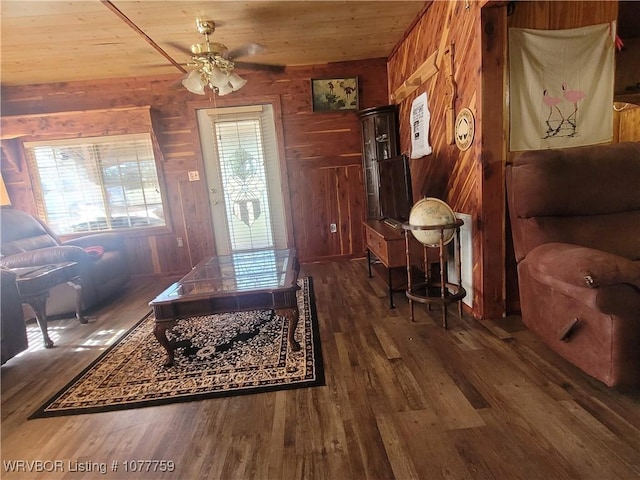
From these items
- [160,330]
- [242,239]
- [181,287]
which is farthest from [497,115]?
[242,239]

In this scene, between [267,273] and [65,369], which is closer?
[65,369]

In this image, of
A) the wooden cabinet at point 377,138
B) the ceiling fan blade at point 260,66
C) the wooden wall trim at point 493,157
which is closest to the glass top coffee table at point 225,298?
the wooden wall trim at point 493,157

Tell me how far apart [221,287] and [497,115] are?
7.25 feet

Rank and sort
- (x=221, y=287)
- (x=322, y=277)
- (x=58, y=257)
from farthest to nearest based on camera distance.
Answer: (x=322, y=277) → (x=58, y=257) → (x=221, y=287)

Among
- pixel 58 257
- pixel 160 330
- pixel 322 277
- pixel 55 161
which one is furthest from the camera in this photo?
pixel 55 161

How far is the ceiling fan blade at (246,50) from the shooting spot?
2.34 metres

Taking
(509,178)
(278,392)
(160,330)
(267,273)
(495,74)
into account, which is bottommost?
(278,392)

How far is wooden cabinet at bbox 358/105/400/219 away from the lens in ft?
12.7

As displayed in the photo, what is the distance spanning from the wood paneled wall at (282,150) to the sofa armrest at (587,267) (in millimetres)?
2866

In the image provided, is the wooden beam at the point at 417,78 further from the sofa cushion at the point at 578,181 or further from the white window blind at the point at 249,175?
the white window blind at the point at 249,175

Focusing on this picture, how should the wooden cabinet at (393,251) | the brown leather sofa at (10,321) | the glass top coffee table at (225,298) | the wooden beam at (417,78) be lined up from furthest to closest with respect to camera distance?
the wooden beam at (417,78), the wooden cabinet at (393,251), the brown leather sofa at (10,321), the glass top coffee table at (225,298)

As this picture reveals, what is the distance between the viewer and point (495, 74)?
7.24 feet

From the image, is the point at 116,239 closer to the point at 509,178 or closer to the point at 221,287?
the point at 221,287

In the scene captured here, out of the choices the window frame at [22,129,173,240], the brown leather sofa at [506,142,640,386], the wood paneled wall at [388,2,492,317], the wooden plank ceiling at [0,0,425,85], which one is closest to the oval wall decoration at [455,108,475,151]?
the wood paneled wall at [388,2,492,317]
